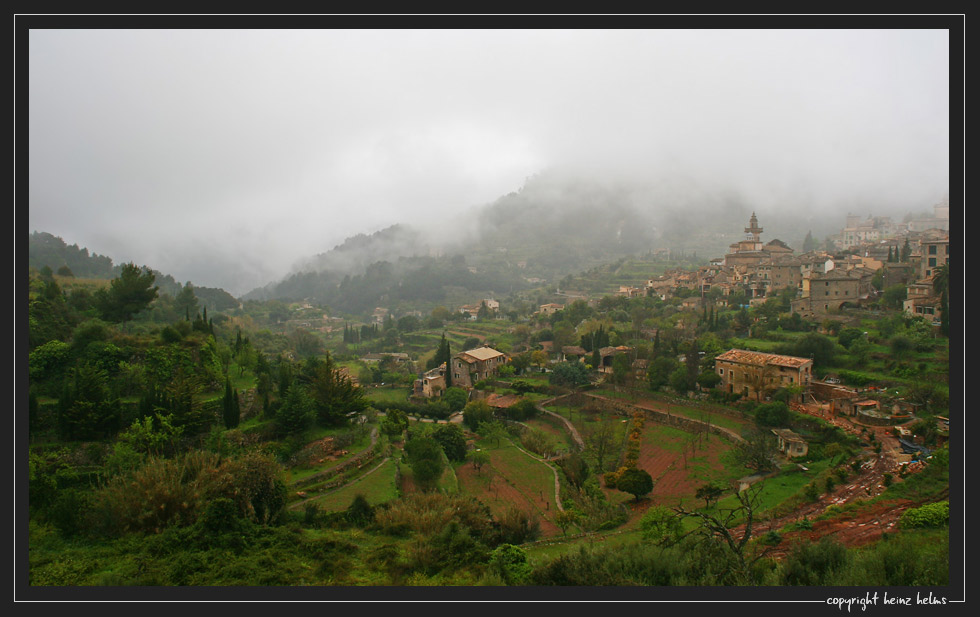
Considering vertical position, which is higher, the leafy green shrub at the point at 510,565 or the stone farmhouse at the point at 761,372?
the stone farmhouse at the point at 761,372

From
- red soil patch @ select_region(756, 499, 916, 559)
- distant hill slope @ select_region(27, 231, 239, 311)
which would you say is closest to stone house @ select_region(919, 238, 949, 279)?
red soil patch @ select_region(756, 499, 916, 559)

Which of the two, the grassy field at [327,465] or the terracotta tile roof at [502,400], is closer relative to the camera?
the grassy field at [327,465]

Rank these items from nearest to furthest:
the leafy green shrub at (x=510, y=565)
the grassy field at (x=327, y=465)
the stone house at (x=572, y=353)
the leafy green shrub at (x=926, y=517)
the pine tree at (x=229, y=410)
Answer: the leafy green shrub at (x=510, y=565)
the leafy green shrub at (x=926, y=517)
the grassy field at (x=327, y=465)
the pine tree at (x=229, y=410)
the stone house at (x=572, y=353)

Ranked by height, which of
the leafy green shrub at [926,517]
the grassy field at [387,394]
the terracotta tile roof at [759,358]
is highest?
the terracotta tile roof at [759,358]

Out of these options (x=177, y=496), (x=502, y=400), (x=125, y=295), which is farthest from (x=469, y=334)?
(x=177, y=496)

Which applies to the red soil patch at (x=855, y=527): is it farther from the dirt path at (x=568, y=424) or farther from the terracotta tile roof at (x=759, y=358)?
the terracotta tile roof at (x=759, y=358)

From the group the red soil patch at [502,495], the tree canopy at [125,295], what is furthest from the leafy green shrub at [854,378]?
the tree canopy at [125,295]

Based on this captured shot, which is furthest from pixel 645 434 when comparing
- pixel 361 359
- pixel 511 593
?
pixel 361 359
